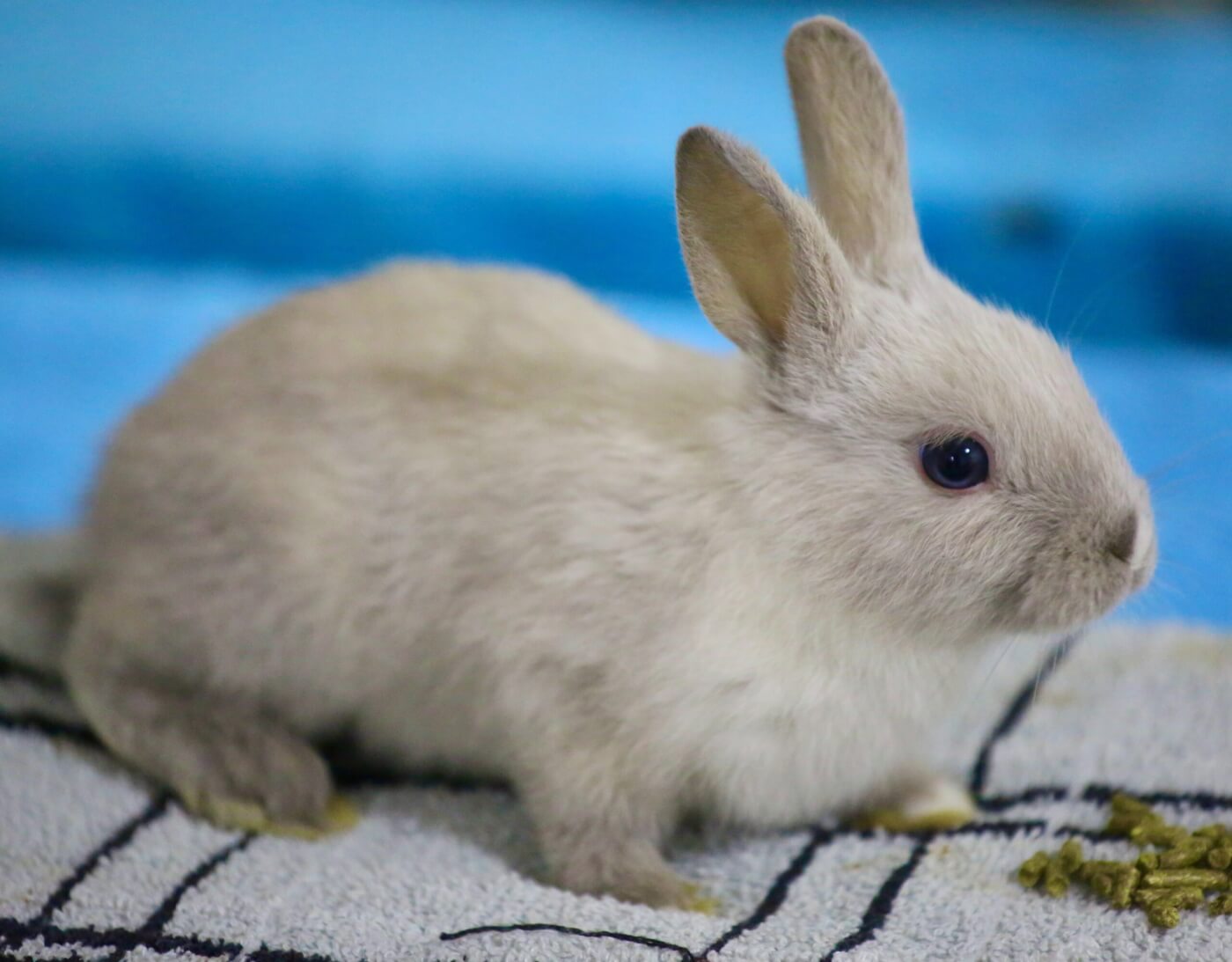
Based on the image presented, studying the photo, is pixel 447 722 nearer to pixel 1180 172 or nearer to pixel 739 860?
pixel 739 860

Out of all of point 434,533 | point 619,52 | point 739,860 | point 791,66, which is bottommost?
point 739,860

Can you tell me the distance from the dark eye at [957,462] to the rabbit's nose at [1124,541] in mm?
104

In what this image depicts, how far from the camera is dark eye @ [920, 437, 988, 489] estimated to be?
3.41ft

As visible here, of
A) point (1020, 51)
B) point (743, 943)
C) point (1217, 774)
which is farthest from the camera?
point (1020, 51)

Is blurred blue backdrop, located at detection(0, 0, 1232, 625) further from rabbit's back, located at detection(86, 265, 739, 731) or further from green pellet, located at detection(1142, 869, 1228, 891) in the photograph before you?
green pellet, located at detection(1142, 869, 1228, 891)

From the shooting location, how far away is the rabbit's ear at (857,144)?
1167 mm

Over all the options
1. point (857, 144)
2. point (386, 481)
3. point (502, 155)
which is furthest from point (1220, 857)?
point (502, 155)

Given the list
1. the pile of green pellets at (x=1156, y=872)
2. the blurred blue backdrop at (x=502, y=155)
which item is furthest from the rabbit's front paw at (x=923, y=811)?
Result: the blurred blue backdrop at (x=502, y=155)

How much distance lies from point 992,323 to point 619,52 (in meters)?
1.63

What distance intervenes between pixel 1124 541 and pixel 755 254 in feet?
1.20

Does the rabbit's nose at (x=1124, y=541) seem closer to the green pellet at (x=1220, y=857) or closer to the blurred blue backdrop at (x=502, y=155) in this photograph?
the green pellet at (x=1220, y=857)

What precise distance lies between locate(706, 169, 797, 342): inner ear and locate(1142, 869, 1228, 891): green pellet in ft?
1.67

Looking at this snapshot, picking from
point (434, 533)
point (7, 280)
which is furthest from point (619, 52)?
point (434, 533)

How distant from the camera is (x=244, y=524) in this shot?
127 cm
